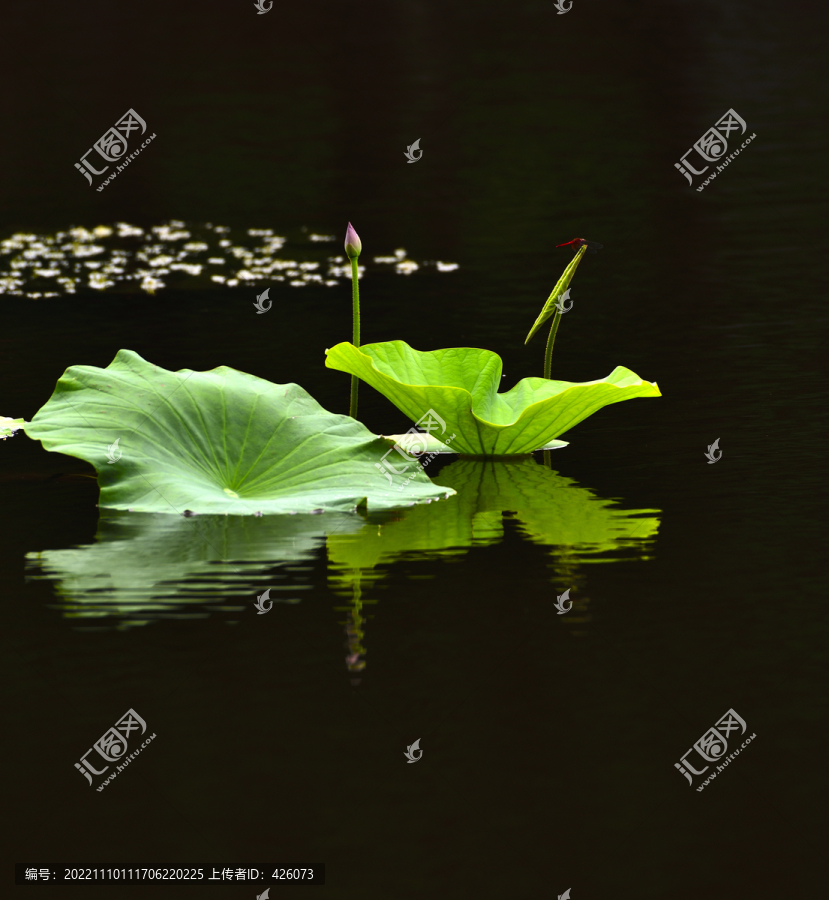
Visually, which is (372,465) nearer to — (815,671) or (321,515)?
(321,515)

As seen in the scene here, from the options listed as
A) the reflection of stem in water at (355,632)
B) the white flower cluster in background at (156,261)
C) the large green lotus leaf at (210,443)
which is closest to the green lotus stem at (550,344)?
the large green lotus leaf at (210,443)

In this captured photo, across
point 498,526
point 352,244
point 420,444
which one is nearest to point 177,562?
point 498,526

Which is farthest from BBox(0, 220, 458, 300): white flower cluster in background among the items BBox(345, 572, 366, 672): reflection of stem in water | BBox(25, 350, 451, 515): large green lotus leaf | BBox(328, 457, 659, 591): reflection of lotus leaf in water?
BBox(345, 572, 366, 672): reflection of stem in water

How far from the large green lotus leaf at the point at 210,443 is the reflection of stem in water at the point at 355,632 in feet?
1.55

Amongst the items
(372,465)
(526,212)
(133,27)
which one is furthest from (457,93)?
(372,465)

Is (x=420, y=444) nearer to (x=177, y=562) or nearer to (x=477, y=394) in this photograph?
(x=477, y=394)

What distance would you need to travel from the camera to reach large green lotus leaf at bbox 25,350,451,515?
3.12 metres

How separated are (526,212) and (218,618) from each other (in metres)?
7.33

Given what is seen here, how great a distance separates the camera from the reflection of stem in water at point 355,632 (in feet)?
7.65

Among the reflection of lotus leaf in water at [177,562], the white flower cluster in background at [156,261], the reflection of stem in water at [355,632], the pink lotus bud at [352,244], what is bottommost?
the reflection of stem in water at [355,632]

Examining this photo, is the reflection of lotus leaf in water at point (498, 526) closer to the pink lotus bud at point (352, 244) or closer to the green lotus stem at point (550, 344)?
the green lotus stem at point (550, 344)

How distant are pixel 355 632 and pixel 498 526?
0.79 metres

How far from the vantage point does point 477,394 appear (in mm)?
3740

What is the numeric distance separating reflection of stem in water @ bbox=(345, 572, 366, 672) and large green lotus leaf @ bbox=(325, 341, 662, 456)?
100 cm
